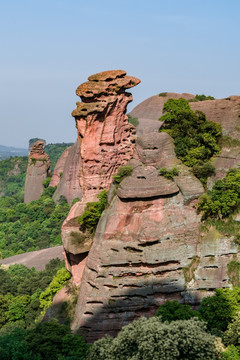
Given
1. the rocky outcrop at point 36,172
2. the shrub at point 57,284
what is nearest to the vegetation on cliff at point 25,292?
the shrub at point 57,284

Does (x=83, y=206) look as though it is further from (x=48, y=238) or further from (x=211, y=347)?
(x=48, y=238)

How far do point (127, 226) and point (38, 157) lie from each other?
185 ft

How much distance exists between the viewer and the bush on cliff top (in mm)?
28688

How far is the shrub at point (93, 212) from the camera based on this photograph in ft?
96.6

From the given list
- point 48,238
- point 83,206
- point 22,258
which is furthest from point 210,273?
point 48,238

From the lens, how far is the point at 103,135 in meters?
30.5

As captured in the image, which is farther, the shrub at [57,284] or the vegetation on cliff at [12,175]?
the vegetation on cliff at [12,175]

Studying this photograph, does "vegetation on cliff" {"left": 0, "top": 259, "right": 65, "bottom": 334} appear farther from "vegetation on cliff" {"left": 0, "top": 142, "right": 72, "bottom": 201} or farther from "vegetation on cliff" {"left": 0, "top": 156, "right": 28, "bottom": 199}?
"vegetation on cliff" {"left": 0, "top": 156, "right": 28, "bottom": 199}

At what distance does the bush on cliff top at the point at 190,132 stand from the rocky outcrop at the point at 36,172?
171 ft

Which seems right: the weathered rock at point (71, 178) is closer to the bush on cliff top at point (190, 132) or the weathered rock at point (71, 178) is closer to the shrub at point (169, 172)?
the bush on cliff top at point (190, 132)

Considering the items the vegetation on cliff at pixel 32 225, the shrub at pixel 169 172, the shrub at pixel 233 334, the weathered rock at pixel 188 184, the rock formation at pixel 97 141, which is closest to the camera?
the shrub at pixel 233 334

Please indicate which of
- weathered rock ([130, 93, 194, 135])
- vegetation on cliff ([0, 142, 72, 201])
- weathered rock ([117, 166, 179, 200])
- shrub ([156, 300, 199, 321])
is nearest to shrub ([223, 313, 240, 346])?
shrub ([156, 300, 199, 321])

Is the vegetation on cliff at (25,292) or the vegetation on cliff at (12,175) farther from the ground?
the vegetation on cliff at (25,292)

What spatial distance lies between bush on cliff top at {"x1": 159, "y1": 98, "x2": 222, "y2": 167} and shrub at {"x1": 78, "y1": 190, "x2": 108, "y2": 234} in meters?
4.78
